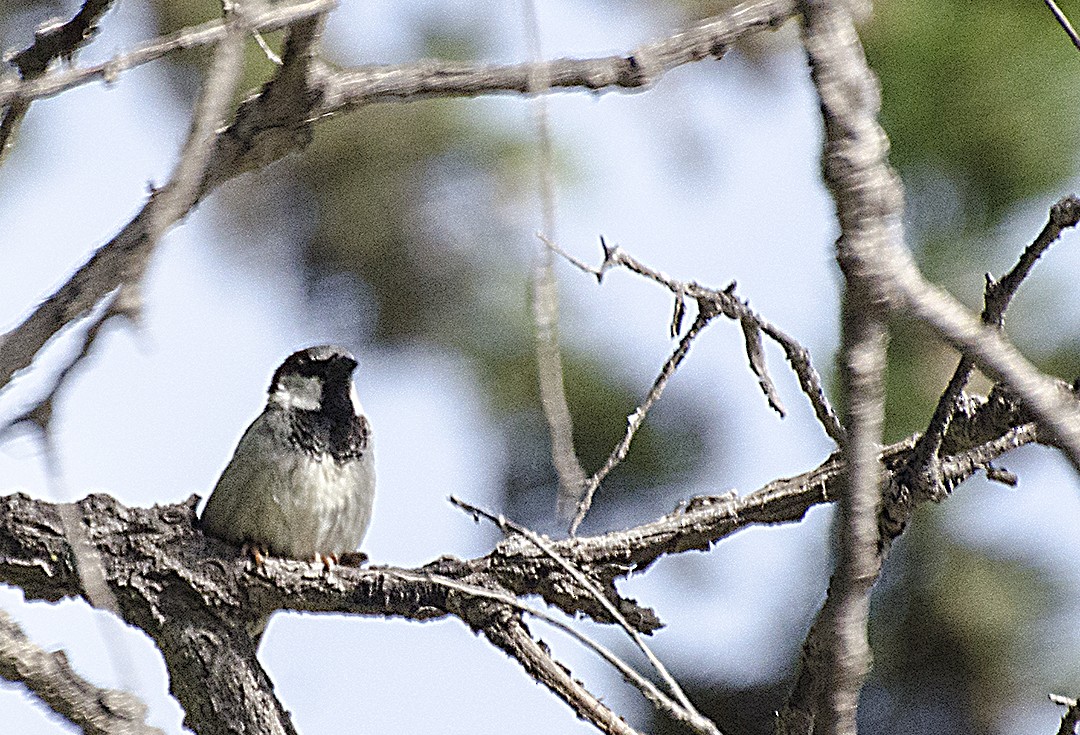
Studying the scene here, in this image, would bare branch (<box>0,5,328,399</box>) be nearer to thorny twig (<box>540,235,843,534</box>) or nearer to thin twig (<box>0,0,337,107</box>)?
thin twig (<box>0,0,337,107</box>)

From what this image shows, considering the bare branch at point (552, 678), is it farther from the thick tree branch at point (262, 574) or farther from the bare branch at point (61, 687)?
the bare branch at point (61, 687)

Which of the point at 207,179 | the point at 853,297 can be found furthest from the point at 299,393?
the point at 853,297

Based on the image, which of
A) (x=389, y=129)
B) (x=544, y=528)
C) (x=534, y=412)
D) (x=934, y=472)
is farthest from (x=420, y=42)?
(x=934, y=472)

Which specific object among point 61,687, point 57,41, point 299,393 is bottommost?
point 61,687

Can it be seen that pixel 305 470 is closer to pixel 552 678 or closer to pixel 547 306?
pixel 552 678

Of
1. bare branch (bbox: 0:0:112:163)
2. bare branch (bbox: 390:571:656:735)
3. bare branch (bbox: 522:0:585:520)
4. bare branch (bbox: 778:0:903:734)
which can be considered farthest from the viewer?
bare branch (bbox: 0:0:112:163)

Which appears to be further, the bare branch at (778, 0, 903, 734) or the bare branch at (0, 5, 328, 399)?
the bare branch at (0, 5, 328, 399)

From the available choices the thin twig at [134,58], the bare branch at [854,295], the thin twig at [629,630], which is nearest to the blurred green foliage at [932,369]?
the thin twig at [629,630]

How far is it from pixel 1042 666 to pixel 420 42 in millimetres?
2829

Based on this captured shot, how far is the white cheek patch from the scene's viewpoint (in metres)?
3.83

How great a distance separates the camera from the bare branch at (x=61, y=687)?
2316 mm

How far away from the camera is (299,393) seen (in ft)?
12.7

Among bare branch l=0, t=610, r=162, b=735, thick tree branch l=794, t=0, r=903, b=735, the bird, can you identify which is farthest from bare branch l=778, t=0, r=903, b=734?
the bird

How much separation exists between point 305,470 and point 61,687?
135 centimetres
